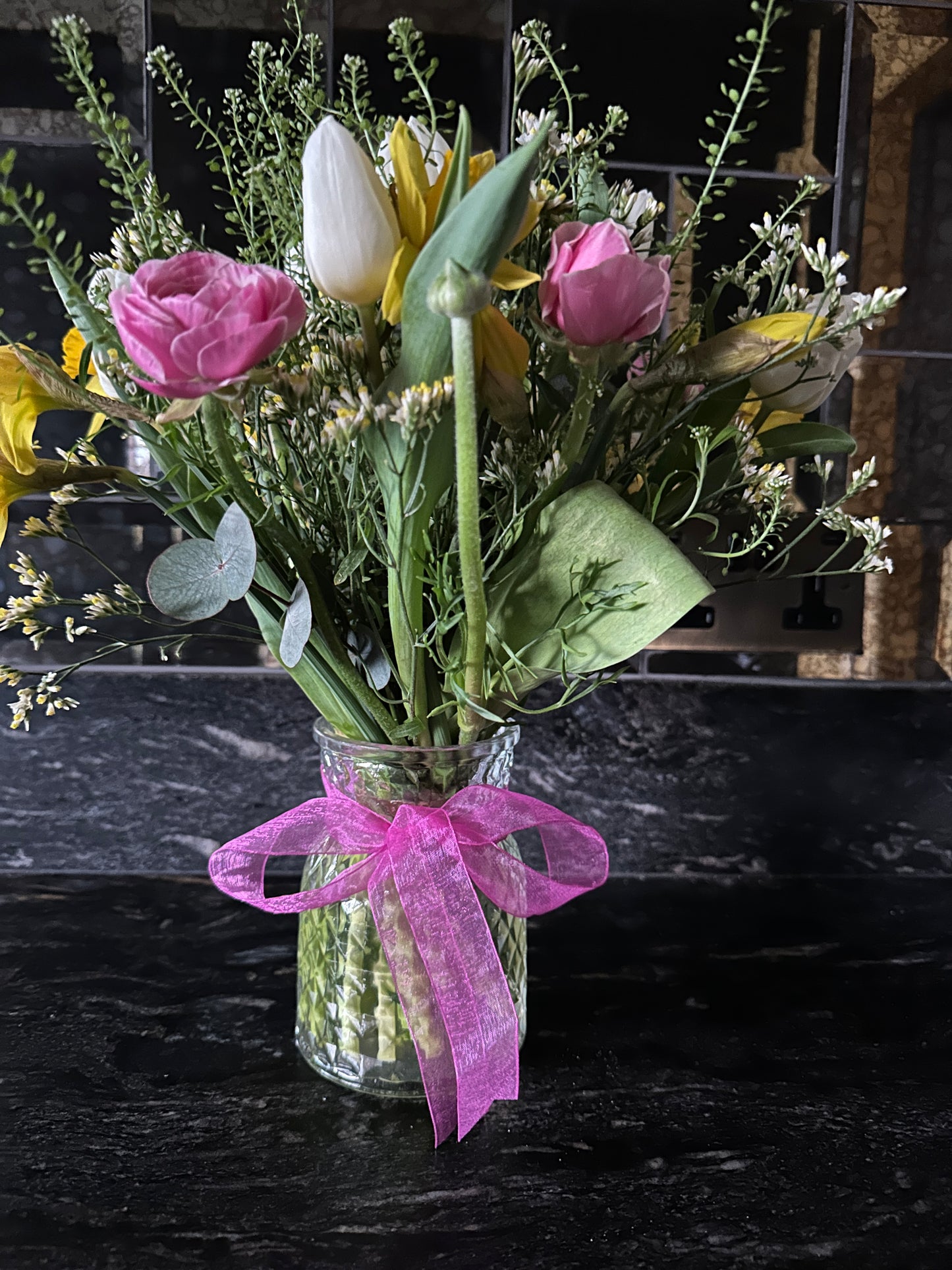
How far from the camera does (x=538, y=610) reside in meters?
0.48

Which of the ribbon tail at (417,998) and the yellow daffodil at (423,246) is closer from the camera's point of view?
the yellow daffodil at (423,246)

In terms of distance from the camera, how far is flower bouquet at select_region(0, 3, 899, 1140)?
0.38 m

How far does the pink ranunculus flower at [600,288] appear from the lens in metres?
0.38

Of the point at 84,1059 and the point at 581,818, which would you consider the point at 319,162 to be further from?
the point at 581,818

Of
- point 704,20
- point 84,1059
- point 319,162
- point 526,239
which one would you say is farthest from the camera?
point 704,20

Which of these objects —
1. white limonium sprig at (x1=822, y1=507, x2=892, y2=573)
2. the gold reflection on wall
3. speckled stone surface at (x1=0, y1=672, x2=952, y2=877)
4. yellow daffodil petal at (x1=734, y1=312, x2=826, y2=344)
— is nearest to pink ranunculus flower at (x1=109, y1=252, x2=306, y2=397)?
yellow daffodil petal at (x1=734, y1=312, x2=826, y2=344)

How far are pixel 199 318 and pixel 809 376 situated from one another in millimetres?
323

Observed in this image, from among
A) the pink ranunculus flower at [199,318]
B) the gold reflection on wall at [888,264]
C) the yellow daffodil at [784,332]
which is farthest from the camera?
the gold reflection on wall at [888,264]

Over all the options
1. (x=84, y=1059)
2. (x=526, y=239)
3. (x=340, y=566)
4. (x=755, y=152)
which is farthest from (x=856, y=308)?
(x=84, y=1059)

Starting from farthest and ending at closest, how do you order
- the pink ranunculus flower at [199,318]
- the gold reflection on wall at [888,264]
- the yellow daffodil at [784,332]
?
the gold reflection on wall at [888,264] < the yellow daffodil at [784,332] < the pink ranunculus flower at [199,318]

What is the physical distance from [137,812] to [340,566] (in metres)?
0.49

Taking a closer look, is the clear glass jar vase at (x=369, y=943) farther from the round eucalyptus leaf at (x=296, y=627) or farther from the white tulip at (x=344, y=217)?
the white tulip at (x=344, y=217)

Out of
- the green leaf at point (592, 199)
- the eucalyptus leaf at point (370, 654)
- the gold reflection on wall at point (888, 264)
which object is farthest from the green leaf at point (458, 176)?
the gold reflection on wall at point (888, 264)

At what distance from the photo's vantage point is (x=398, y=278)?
39 cm
